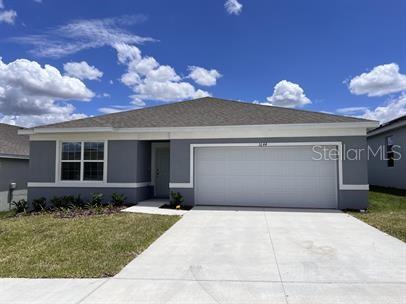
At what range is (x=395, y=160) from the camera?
17641 millimetres

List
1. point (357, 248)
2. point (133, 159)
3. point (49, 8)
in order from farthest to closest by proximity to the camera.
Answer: point (133, 159)
point (49, 8)
point (357, 248)

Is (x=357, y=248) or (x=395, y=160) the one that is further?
(x=395, y=160)

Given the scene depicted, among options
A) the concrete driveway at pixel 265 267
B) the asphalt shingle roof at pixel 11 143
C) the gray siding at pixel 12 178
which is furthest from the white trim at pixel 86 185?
the concrete driveway at pixel 265 267

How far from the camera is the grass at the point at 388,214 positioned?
8480mm

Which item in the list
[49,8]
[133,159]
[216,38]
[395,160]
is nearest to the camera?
[49,8]

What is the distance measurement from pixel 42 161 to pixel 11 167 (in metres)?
5.20

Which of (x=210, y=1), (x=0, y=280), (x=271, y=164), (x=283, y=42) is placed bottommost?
(x=0, y=280)

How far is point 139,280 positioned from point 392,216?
29.5 ft

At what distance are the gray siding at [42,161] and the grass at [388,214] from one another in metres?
→ 11.9

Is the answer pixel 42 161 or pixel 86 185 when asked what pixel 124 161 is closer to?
pixel 86 185

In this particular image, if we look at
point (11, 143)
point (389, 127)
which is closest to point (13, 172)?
point (11, 143)

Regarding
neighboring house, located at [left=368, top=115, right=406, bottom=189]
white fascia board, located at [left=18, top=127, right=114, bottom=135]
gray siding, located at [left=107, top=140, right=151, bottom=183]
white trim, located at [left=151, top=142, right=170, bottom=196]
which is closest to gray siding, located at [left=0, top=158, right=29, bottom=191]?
white fascia board, located at [left=18, top=127, right=114, bottom=135]

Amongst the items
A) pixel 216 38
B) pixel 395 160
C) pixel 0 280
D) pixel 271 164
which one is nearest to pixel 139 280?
pixel 0 280

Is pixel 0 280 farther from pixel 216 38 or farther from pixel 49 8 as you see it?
pixel 216 38
